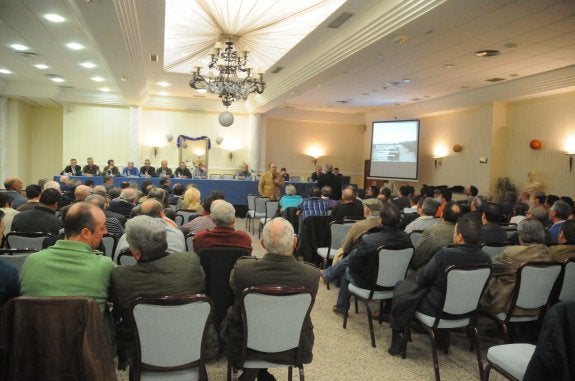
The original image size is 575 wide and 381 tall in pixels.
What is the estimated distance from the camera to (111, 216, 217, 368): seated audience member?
2143 mm

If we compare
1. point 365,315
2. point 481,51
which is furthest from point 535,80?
point 365,315

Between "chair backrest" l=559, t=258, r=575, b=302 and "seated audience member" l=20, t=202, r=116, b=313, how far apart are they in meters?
3.22

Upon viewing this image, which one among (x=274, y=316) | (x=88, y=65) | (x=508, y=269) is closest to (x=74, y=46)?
(x=88, y=65)

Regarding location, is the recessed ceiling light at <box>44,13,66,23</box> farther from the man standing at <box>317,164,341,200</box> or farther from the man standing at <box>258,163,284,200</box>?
the man standing at <box>317,164,341,200</box>

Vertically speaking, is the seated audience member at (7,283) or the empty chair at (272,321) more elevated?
the seated audience member at (7,283)

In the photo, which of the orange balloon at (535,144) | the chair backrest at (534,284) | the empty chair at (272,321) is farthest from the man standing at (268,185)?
the empty chair at (272,321)

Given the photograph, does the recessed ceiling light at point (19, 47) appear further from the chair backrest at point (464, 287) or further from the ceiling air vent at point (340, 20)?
the chair backrest at point (464, 287)

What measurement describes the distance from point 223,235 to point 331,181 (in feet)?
25.1

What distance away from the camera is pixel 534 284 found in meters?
3.08

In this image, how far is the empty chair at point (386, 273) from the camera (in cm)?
350

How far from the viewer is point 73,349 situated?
5.54 ft

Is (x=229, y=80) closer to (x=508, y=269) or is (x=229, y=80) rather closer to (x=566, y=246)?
(x=508, y=269)

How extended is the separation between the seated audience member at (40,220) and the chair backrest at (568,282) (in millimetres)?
4444

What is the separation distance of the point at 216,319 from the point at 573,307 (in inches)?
→ 82.3
